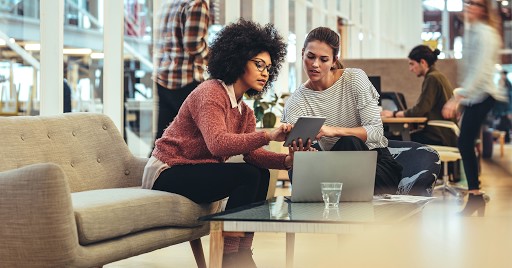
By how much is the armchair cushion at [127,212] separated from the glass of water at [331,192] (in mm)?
631

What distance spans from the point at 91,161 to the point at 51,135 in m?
0.20

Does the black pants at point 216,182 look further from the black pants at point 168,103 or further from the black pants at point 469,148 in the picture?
the black pants at point 469,148

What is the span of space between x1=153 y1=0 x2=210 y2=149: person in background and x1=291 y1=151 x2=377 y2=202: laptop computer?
2.05m

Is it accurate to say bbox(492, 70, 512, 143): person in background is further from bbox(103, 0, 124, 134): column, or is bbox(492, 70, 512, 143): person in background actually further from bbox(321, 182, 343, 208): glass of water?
bbox(103, 0, 124, 134): column

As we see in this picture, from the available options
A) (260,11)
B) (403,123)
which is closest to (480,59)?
(403,123)

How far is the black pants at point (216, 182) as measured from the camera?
3.14 m

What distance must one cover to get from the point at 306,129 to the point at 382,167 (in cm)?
50

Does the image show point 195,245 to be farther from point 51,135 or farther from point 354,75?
point 354,75

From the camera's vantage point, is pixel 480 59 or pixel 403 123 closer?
pixel 480 59

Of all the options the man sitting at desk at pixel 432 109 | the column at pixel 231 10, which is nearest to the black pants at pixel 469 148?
the man sitting at desk at pixel 432 109

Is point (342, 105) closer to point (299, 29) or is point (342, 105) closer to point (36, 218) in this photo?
point (36, 218)

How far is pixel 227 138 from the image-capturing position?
3094 millimetres

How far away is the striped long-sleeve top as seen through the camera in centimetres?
353

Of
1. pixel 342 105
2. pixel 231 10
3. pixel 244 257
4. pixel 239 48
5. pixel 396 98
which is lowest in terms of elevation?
pixel 244 257
